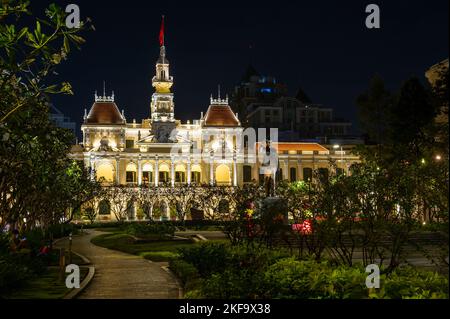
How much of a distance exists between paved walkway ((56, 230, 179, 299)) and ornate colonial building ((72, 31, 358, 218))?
52297 millimetres

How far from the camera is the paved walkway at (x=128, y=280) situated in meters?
18.2

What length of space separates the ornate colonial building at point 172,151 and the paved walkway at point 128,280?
52297 millimetres

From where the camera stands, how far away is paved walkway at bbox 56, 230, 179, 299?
59.6ft

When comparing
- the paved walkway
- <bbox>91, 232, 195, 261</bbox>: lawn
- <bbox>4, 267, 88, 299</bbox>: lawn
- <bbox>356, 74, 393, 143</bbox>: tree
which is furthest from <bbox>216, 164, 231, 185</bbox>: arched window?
<bbox>4, 267, 88, 299</bbox>: lawn

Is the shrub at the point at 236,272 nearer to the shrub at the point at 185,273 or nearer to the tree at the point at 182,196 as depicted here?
the shrub at the point at 185,273

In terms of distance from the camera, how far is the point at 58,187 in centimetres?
3275

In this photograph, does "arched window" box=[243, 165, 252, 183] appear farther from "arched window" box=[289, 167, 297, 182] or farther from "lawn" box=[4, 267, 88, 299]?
"lawn" box=[4, 267, 88, 299]

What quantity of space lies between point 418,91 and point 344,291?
4187 cm

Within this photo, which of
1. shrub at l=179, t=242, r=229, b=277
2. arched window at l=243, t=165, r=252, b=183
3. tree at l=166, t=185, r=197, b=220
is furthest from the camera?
arched window at l=243, t=165, r=252, b=183

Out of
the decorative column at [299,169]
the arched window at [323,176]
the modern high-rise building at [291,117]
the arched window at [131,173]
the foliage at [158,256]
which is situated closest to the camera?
the arched window at [323,176]

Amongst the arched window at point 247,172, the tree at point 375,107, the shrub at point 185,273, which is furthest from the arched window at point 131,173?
the shrub at point 185,273
